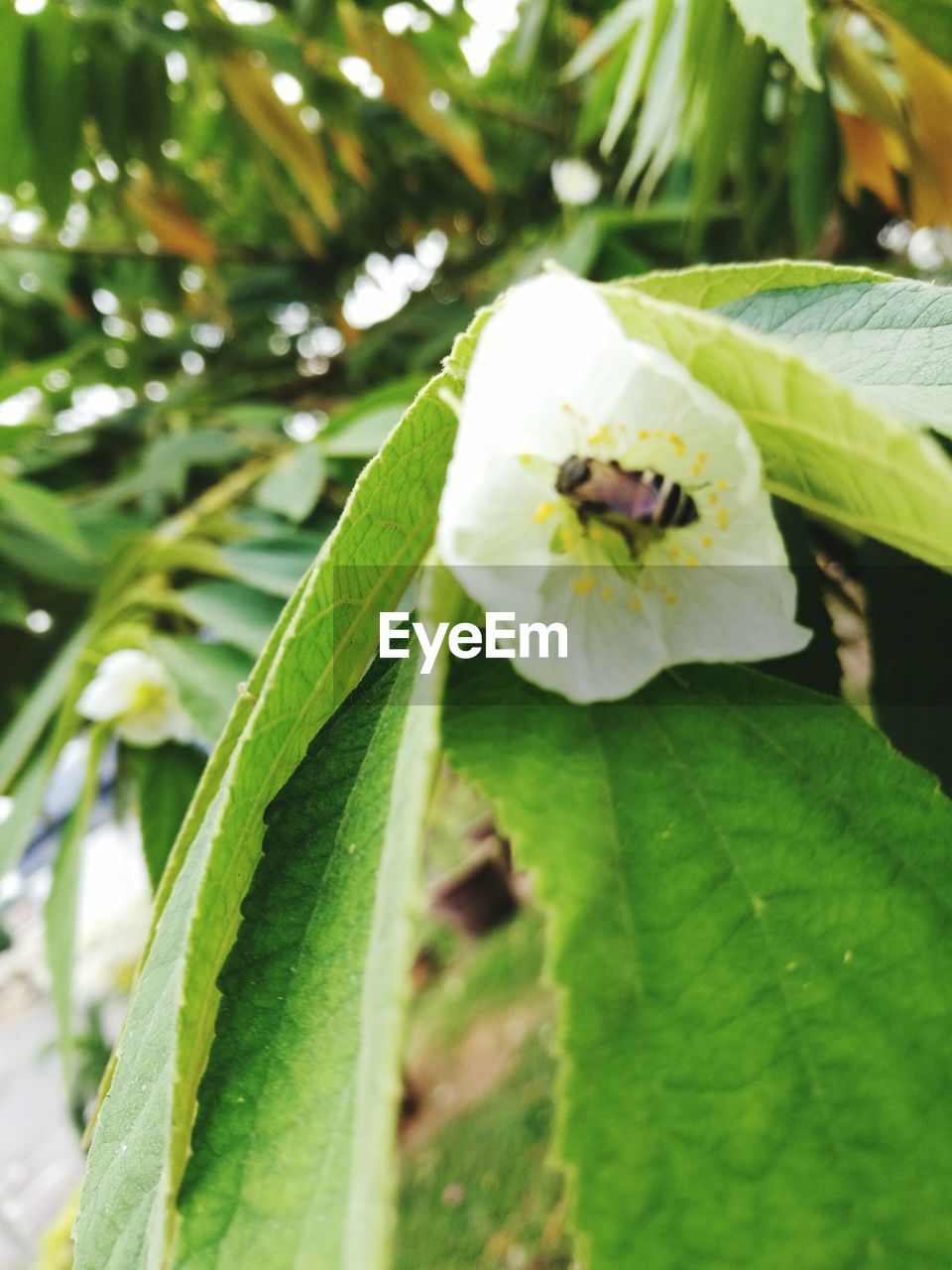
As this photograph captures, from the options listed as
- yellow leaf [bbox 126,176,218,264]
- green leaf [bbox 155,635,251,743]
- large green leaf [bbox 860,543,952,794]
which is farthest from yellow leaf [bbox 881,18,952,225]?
yellow leaf [bbox 126,176,218,264]

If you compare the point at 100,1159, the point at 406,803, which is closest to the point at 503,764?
the point at 406,803

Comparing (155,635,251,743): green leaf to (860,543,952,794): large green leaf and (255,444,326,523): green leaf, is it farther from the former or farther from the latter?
(860,543,952,794): large green leaf

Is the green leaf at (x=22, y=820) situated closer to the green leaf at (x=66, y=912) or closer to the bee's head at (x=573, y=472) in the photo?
the green leaf at (x=66, y=912)

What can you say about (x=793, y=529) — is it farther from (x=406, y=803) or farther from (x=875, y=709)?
(x=406, y=803)

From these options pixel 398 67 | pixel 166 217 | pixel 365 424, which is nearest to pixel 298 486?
pixel 365 424

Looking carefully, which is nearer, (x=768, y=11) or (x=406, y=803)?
(x=406, y=803)

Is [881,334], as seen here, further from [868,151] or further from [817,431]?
[868,151]
